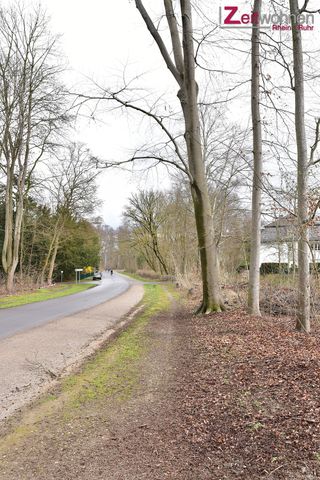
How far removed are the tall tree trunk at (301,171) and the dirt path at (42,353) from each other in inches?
180

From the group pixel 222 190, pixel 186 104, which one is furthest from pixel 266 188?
pixel 222 190

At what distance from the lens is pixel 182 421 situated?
4.34m

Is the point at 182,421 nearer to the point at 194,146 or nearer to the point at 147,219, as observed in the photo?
the point at 194,146

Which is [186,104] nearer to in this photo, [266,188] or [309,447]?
[266,188]

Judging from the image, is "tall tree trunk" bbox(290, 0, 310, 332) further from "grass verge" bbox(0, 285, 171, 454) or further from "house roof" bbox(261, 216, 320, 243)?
"grass verge" bbox(0, 285, 171, 454)

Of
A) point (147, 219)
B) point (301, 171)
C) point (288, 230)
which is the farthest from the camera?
point (147, 219)

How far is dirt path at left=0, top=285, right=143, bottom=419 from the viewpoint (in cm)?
564

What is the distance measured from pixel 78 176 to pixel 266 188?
3205 centimetres

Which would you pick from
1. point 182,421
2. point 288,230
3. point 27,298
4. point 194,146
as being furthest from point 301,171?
point 27,298

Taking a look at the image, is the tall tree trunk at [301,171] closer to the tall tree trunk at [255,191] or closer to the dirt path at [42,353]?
the tall tree trunk at [255,191]

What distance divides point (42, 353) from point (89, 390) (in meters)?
2.74

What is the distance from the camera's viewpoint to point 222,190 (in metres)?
24.5

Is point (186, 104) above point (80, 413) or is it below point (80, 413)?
above

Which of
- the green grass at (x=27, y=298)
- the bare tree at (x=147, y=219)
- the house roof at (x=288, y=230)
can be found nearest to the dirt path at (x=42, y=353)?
the house roof at (x=288, y=230)
